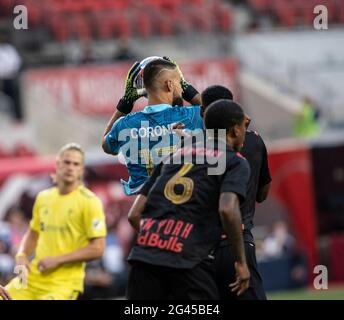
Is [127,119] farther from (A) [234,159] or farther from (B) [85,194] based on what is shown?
(B) [85,194]

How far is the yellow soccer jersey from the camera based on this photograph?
376 inches

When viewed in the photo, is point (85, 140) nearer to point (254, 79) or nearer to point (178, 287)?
point (254, 79)

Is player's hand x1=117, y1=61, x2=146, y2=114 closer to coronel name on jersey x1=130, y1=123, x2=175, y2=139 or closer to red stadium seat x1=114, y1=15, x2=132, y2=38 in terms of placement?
coronel name on jersey x1=130, y1=123, x2=175, y2=139

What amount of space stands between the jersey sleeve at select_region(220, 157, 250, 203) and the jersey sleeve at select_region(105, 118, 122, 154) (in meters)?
1.43

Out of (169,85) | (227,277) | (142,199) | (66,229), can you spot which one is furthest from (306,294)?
(142,199)

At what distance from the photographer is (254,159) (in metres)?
7.60

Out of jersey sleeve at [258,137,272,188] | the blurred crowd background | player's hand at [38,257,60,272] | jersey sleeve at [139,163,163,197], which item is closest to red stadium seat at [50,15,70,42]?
the blurred crowd background

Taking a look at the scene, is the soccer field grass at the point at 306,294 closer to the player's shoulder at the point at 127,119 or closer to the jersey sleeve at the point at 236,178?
the player's shoulder at the point at 127,119

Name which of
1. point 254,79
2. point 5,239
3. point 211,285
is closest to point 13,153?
point 5,239

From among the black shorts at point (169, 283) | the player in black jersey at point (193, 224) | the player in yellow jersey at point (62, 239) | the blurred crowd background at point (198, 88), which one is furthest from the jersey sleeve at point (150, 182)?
the blurred crowd background at point (198, 88)

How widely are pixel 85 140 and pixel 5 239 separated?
5.82 m

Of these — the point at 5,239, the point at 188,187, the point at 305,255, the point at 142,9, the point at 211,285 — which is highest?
the point at 142,9

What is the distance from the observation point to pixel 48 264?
9.39 metres

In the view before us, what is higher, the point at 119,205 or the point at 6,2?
the point at 6,2
